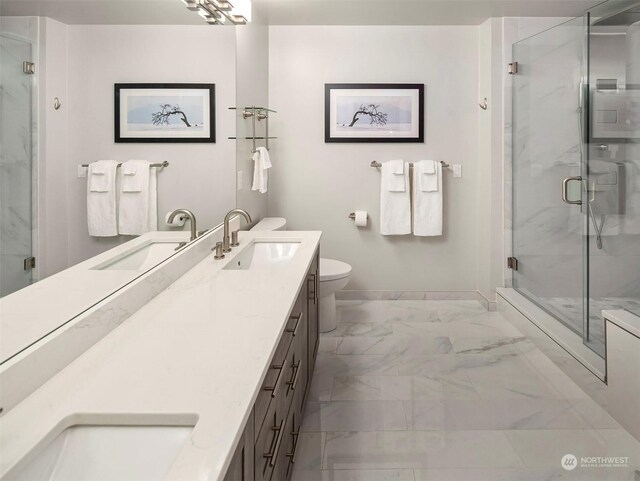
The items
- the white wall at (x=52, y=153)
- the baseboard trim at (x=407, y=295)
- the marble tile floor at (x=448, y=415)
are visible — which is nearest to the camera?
the white wall at (x=52, y=153)

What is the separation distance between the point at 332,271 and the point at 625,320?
1735 millimetres

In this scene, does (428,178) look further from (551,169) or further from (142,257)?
(142,257)

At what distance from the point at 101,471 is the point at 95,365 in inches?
13.8

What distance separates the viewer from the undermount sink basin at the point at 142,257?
1.57m

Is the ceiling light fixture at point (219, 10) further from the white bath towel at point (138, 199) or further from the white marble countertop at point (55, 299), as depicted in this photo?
the white marble countertop at point (55, 299)

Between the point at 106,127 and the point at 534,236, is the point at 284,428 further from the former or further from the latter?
the point at 534,236

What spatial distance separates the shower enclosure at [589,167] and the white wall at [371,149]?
2.23 feet

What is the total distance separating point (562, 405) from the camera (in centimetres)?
250

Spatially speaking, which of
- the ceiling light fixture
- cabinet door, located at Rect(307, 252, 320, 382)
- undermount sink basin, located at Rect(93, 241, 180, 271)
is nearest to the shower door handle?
cabinet door, located at Rect(307, 252, 320, 382)

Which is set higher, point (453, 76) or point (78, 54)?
point (453, 76)

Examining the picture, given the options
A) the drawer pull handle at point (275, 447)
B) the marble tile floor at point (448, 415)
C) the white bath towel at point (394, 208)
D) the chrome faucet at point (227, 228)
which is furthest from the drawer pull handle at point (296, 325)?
the white bath towel at point (394, 208)

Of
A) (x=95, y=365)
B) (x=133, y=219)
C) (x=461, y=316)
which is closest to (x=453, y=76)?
(x=461, y=316)

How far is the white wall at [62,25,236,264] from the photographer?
1.40 meters

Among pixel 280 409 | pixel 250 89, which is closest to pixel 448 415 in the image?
pixel 280 409
